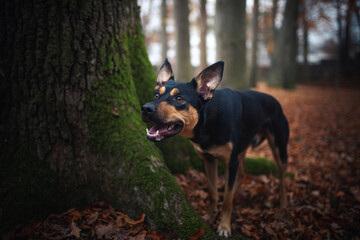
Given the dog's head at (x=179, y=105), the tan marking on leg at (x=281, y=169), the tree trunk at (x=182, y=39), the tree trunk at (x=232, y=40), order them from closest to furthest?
the dog's head at (x=179, y=105) → the tan marking on leg at (x=281, y=169) → the tree trunk at (x=232, y=40) → the tree trunk at (x=182, y=39)

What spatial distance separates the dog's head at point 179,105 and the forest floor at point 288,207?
45.3 inches

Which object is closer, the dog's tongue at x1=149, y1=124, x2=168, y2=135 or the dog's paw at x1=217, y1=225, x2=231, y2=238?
the dog's tongue at x1=149, y1=124, x2=168, y2=135

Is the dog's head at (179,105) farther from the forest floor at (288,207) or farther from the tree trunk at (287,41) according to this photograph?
the tree trunk at (287,41)

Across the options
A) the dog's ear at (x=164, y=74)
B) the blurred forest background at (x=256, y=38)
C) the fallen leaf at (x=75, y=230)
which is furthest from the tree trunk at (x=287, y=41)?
the fallen leaf at (x=75, y=230)

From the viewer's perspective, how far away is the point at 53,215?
268cm

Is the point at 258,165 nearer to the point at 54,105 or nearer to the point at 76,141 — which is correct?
the point at 76,141

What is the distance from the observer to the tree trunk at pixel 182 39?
39.1 ft

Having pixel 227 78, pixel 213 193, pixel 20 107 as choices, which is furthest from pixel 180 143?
pixel 227 78

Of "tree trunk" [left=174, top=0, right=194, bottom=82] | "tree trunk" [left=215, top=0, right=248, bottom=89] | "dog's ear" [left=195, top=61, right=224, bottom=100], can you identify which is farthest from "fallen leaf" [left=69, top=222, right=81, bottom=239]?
"tree trunk" [left=174, top=0, right=194, bottom=82]

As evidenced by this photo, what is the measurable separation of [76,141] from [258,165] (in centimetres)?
372

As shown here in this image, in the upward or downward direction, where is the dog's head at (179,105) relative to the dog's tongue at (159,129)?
upward

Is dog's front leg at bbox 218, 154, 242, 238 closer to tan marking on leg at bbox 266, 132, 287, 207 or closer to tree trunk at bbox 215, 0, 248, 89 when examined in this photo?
tan marking on leg at bbox 266, 132, 287, 207

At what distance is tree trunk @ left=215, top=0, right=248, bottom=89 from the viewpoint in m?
7.95

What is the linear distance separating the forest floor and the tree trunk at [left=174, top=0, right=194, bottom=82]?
23.0 ft
